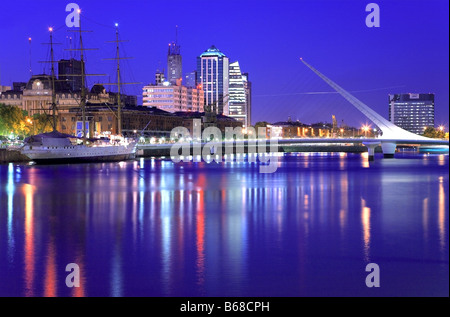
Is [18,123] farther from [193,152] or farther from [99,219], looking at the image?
[99,219]

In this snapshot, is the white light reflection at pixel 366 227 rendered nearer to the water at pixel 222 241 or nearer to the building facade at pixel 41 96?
the water at pixel 222 241

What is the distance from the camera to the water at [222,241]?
543 inches

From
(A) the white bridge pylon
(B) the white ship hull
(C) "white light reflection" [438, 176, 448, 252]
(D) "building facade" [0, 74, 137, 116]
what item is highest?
(D) "building facade" [0, 74, 137, 116]

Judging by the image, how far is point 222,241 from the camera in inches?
741

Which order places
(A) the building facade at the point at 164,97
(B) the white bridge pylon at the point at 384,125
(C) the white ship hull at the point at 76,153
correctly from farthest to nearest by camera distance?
(A) the building facade at the point at 164,97, (B) the white bridge pylon at the point at 384,125, (C) the white ship hull at the point at 76,153

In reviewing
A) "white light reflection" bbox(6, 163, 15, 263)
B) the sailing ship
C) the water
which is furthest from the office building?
the water

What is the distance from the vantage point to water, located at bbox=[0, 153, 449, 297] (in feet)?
45.3

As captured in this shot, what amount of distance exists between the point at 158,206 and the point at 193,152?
6598 centimetres

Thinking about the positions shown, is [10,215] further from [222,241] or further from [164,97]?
[164,97]

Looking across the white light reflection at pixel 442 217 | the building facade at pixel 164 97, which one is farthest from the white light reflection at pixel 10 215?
the building facade at pixel 164 97

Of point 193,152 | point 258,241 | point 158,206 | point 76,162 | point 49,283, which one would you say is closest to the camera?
point 49,283

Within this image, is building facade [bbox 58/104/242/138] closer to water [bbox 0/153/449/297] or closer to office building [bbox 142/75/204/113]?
office building [bbox 142/75/204/113]
